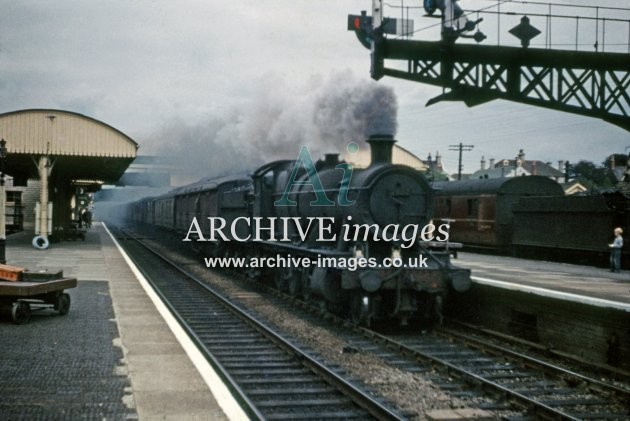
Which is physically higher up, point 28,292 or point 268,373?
point 28,292

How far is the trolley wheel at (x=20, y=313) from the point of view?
36.2 ft

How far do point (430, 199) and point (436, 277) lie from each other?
1525mm

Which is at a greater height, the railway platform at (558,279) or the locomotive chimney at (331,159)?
the locomotive chimney at (331,159)

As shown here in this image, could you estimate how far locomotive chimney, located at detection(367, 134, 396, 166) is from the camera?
40.3ft

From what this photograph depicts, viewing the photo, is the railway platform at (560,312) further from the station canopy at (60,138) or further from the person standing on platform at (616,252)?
the station canopy at (60,138)

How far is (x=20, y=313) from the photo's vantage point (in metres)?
11.1

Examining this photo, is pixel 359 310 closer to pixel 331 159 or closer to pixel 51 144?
pixel 331 159

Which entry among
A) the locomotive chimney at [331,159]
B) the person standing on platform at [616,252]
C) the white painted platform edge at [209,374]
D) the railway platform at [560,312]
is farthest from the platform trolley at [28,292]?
the person standing on platform at [616,252]

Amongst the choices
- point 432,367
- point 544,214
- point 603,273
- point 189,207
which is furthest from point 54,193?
point 432,367

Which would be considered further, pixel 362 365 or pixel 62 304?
pixel 62 304

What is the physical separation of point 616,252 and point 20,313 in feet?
50.8

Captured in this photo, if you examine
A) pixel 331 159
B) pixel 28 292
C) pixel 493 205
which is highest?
pixel 331 159

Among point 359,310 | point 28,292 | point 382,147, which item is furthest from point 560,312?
point 28,292

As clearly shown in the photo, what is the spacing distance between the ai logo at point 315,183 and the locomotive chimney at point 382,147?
662 millimetres
